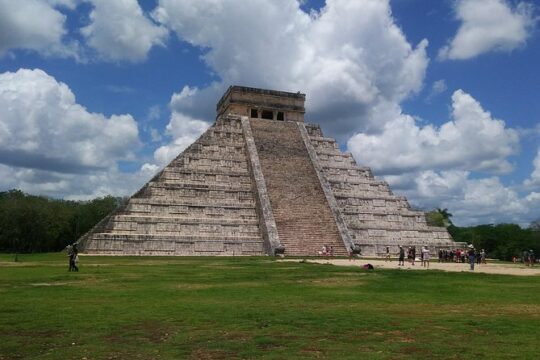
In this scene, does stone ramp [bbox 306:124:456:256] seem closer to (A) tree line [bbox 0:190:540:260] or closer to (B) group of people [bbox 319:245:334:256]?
(B) group of people [bbox 319:245:334:256]

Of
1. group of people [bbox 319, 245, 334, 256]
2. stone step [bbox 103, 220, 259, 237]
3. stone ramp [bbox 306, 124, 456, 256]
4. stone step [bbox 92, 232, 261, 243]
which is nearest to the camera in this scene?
stone step [bbox 92, 232, 261, 243]

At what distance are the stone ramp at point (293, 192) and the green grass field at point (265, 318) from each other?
537 inches

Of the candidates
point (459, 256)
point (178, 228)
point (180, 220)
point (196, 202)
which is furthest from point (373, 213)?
point (178, 228)

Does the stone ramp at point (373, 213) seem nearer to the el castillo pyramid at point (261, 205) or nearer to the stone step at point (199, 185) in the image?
the el castillo pyramid at point (261, 205)

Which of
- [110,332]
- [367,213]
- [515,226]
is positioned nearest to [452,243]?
[367,213]

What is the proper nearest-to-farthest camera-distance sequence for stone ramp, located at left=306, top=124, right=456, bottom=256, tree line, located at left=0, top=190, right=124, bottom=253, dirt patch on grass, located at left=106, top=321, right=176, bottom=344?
dirt patch on grass, located at left=106, top=321, right=176, bottom=344 → stone ramp, located at left=306, top=124, right=456, bottom=256 → tree line, located at left=0, top=190, right=124, bottom=253

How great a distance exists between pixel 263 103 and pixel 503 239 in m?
36.3

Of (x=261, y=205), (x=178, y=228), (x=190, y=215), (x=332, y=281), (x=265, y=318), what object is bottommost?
(x=265, y=318)

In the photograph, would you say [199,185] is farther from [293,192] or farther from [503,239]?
[503,239]

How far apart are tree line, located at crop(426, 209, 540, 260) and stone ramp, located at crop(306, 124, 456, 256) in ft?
33.4

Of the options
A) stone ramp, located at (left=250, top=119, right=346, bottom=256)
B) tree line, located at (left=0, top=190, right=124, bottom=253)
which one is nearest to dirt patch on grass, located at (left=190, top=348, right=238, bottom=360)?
stone ramp, located at (left=250, top=119, right=346, bottom=256)

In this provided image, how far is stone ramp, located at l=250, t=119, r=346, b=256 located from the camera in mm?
27828

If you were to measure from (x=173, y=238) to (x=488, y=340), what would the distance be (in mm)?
21752

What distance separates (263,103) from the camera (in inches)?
1565
